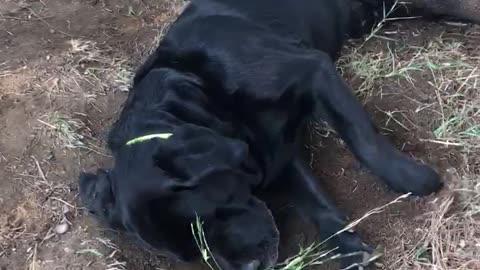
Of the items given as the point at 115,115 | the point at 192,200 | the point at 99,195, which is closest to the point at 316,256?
the point at 192,200

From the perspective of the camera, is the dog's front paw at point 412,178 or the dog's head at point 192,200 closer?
the dog's head at point 192,200

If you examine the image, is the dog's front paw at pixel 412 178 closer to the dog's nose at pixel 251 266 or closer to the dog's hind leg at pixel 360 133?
the dog's hind leg at pixel 360 133

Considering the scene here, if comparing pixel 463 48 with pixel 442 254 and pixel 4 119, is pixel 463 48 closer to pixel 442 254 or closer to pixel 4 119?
pixel 442 254

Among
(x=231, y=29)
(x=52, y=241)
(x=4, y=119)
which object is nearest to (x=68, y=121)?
(x=4, y=119)

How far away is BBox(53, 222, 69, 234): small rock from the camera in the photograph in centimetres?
288

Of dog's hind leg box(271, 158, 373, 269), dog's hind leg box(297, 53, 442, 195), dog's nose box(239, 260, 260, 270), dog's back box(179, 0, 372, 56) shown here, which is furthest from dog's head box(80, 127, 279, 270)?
dog's back box(179, 0, 372, 56)

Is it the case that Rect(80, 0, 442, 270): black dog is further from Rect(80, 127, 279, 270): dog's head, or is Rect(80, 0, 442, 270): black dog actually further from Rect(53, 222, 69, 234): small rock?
Rect(53, 222, 69, 234): small rock

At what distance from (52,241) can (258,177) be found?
77 centimetres

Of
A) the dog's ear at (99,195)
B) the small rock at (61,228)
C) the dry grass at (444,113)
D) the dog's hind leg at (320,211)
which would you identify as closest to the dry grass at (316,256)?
the dog's hind leg at (320,211)

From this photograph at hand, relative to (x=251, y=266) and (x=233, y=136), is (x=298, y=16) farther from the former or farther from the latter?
(x=251, y=266)

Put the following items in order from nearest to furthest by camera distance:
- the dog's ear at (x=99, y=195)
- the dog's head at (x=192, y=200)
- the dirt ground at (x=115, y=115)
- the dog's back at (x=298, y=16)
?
1. the dog's head at (x=192, y=200)
2. the dog's ear at (x=99, y=195)
3. the dirt ground at (x=115, y=115)
4. the dog's back at (x=298, y=16)

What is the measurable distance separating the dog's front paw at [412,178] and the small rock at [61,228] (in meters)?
1.09

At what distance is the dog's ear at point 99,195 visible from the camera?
8.24 ft

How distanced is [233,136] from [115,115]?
81 cm
